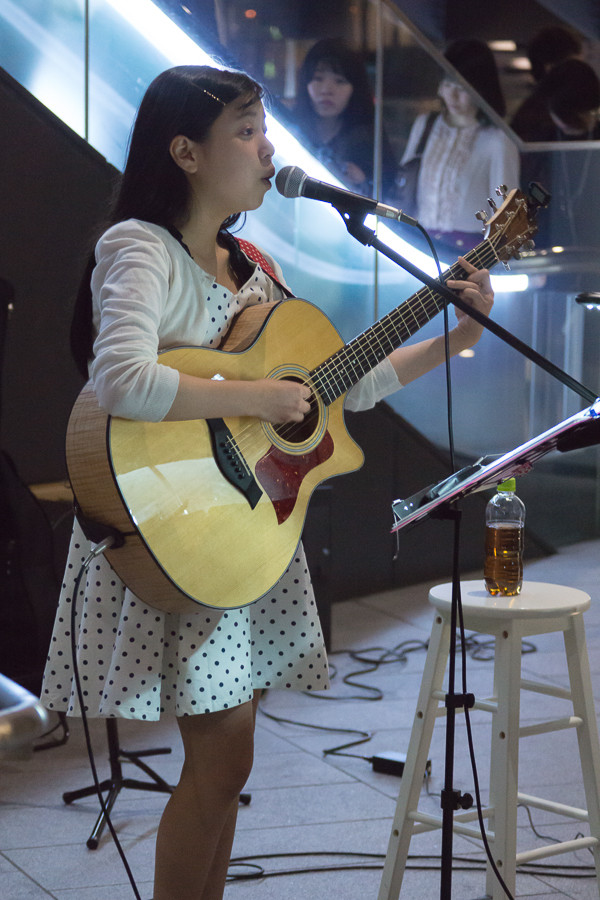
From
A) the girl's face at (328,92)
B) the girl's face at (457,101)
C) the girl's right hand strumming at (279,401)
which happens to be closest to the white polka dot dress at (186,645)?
the girl's right hand strumming at (279,401)

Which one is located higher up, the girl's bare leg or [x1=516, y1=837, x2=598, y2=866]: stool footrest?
the girl's bare leg

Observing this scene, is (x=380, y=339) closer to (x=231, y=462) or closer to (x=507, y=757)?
(x=231, y=462)

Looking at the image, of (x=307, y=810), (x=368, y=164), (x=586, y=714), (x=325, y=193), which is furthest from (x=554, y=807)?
(x=368, y=164)

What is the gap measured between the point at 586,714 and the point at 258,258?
3.50 feet

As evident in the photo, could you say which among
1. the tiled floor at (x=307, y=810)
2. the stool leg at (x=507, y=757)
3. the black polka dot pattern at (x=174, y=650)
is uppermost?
the black polka dot pattern at (x=174, y=650)

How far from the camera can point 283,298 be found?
1758 mm

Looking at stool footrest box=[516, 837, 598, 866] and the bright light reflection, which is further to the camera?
the bright light reflection

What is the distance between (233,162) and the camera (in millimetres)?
1570

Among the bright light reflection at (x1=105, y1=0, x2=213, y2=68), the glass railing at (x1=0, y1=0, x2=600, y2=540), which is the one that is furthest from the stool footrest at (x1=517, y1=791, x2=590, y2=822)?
→ the bright light reflection at (x1=105, y1=0, x2=213, y2=68)

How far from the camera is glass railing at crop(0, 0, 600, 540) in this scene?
351cm

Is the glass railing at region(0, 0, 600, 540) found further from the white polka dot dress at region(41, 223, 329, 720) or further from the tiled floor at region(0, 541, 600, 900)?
the tiled floor at region(0, 541, 600, 900)

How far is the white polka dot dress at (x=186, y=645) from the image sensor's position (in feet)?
4.90

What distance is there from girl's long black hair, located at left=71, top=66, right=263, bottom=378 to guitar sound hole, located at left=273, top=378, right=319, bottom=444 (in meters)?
0.38

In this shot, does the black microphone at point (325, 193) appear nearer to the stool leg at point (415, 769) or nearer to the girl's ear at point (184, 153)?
Answer: the girl's ear at point (184, 153)
